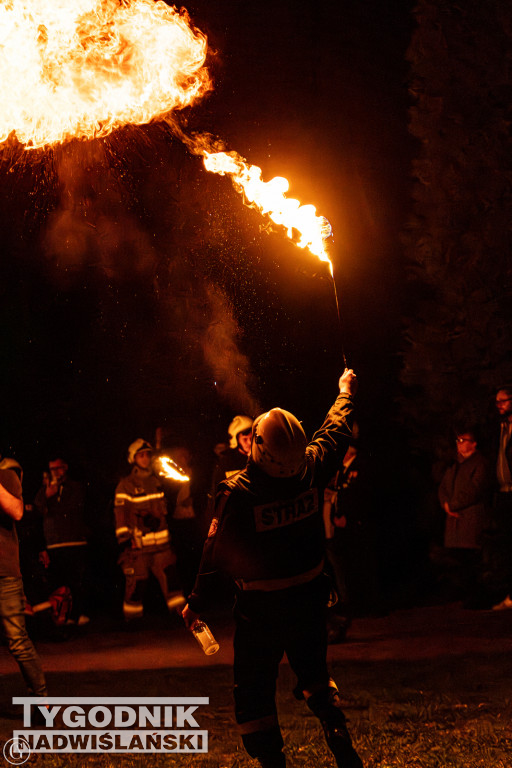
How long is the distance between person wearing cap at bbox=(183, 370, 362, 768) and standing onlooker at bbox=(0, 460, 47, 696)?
1.85 metres

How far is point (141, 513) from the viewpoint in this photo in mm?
10438

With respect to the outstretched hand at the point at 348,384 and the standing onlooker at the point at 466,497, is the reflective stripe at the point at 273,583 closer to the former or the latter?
the outstretched hand at the point at 348,384

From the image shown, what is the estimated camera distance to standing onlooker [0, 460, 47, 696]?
6047 millimetres

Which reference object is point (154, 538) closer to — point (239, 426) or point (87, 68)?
point (239, 426)

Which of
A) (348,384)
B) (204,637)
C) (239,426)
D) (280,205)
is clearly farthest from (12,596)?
(280,205)

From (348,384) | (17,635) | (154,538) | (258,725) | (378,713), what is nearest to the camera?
(258,725)

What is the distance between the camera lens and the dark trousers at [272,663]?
15.0 ft

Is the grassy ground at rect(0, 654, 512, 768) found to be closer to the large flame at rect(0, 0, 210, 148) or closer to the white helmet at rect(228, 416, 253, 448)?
the white helmet at rect(228, 416, 253, 448)

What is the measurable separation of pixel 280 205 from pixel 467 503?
4.91 m

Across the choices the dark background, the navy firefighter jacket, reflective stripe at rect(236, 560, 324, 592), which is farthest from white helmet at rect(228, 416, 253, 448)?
the dark background

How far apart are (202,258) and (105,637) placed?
6234 millimetres

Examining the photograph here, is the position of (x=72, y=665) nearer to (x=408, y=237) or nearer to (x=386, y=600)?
(x=386, y=600)

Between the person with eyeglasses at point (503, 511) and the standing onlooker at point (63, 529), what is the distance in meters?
4.68

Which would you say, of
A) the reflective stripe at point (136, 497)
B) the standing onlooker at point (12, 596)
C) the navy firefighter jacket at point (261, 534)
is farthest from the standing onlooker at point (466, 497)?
the navy firefighter jacket at point (261, 534)
